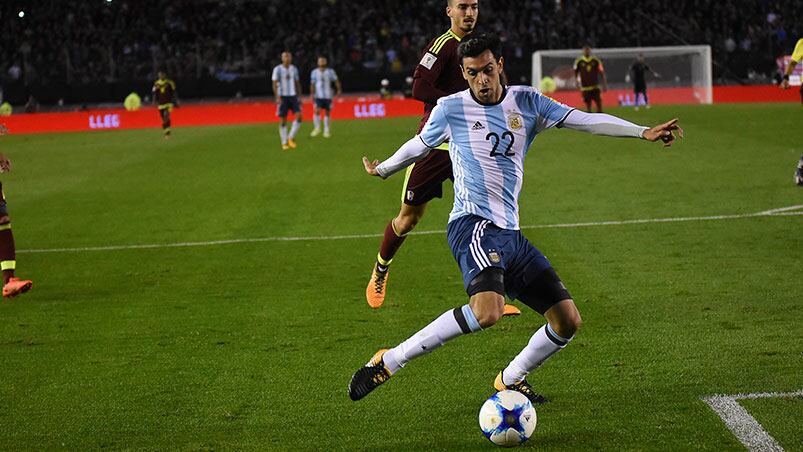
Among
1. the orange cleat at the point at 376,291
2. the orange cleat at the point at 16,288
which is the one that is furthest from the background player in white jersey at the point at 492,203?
the orange cleat at the point at 16,288

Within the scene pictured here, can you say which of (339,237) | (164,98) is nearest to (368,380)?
(339,237)

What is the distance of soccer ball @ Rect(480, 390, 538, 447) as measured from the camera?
5.20 metres

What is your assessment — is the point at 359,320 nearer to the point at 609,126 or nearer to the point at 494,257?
the point at 494,257

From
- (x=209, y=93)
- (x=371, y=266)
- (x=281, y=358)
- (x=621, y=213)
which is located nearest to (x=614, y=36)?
(x=209, y=93)

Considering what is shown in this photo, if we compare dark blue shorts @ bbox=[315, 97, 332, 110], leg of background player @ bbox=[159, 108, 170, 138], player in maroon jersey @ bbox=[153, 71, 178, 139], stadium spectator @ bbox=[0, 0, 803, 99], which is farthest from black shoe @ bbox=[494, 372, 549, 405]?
stadium spectator @ bbox=[0, 0, 803, 99]

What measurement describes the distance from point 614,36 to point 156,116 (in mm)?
19751

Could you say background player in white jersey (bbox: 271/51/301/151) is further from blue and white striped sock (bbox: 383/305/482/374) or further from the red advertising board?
blue and white striped sock (bbox: 383/305/482/374)

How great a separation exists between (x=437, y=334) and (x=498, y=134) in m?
1.19

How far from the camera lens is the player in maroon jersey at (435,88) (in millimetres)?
7805

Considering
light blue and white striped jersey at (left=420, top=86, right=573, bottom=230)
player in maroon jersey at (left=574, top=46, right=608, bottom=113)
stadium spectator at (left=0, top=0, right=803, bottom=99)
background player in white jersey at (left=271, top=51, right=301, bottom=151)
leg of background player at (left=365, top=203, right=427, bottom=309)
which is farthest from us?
stadium spectator at (left=0, top=0, right=803, bottom=99)

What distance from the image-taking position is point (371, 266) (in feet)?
35.0

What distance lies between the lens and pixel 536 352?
19.0ft

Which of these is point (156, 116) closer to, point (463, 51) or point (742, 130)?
point (742, 130)

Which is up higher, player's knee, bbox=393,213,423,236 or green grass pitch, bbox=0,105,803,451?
player's knee, bbox=393,213,423,236
